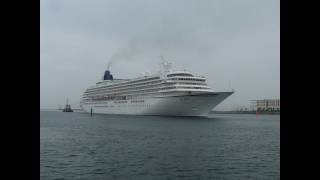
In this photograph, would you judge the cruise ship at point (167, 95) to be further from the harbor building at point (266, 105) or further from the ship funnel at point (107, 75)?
the harbor building at point (266, 105)

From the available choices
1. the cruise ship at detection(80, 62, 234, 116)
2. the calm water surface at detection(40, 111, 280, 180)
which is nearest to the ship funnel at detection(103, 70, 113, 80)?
the cruise ship at detection(80, 62, 234, 116)

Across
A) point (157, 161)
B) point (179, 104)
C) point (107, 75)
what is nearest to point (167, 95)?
point (179, 104)

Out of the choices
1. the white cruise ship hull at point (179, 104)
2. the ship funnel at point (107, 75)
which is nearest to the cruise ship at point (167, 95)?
the white cruise ship hull at point (179, 104)

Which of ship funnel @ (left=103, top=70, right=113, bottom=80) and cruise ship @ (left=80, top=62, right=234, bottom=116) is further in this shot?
ship funnel @ (left=103, top=70, right=113, bottom=80)

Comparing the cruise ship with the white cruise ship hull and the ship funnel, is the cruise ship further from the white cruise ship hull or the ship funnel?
the ship funnel

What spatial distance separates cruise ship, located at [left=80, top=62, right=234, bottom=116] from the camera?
64.1m

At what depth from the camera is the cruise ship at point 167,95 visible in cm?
6406

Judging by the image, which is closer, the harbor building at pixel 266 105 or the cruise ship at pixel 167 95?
the cruise ship at pixel 167 95

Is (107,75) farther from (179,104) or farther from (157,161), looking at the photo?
(157,161)

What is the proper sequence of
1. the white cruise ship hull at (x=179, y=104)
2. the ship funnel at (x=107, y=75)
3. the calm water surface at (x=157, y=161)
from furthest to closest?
the ship funnel at (x=107, y=75) < the white cruise ship hull at (x=179, y=104) < the calm water surface at (x=157, y=161)

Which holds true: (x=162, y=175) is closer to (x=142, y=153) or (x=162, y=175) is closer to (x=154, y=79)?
(x=142, y=153)

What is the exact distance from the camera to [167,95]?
215ft
